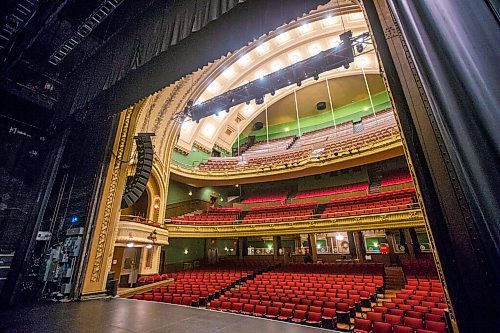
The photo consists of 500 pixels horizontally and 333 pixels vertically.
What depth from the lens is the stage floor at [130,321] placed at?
2.62 meters

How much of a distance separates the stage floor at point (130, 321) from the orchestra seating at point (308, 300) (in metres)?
2.37

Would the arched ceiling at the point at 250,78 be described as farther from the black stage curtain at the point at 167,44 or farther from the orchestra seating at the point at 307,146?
the black stage curtain at the point at 167,44

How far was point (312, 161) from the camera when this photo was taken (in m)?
14.6

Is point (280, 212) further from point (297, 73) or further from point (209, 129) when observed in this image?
point (297, 73)

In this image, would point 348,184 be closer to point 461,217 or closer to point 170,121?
point 170,121

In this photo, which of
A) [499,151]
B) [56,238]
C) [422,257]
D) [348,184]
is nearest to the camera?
[499,151]

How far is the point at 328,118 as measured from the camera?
863 inches

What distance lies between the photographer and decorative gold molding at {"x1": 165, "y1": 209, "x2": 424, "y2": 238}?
9.77m

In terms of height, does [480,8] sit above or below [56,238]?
above

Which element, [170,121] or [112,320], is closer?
[112,320]

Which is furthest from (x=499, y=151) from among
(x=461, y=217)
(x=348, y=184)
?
(x=348, y=184)

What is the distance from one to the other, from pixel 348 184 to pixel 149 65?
1595cm

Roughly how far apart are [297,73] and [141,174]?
21.6ft

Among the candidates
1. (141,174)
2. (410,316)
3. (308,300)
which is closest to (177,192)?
(141,174)
